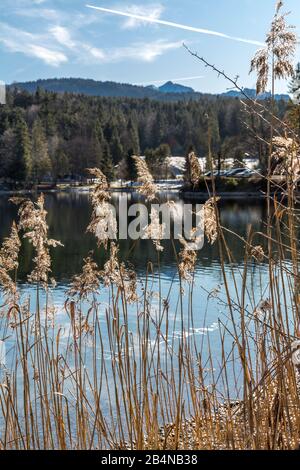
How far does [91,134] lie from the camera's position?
8812cm

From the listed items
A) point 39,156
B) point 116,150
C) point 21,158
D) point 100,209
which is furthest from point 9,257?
point 116,150

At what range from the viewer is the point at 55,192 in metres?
70.9

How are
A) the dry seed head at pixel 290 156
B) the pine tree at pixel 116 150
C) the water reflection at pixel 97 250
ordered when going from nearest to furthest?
the dry seed head at pixel 290 156 → the water reflection at pixel 97 250 → the pine tree at pixel 116 150

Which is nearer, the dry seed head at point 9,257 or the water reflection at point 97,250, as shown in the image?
the dry seed head at point 9,257

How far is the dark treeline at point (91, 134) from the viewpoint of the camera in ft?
226

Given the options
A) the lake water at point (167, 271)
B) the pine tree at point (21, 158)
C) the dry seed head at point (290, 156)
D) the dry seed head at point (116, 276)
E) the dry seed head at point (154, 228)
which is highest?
the pine tree at point (21, 158)

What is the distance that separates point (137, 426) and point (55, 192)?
227ft

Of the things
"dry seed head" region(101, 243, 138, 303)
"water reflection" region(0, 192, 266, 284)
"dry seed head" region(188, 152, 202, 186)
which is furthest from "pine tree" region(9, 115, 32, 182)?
"dry seed head" region(188, 152, 202, 186)

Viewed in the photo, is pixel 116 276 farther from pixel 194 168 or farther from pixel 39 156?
pixel 39 156

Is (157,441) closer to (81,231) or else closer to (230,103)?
(81,231)

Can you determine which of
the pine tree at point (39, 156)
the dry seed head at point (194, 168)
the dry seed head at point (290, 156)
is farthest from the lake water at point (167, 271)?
the pine tree at point (39, 156)

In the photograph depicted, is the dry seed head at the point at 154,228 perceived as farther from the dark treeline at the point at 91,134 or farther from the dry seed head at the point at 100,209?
the dark treeline at the point at 91,134

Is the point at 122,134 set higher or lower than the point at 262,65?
higher
